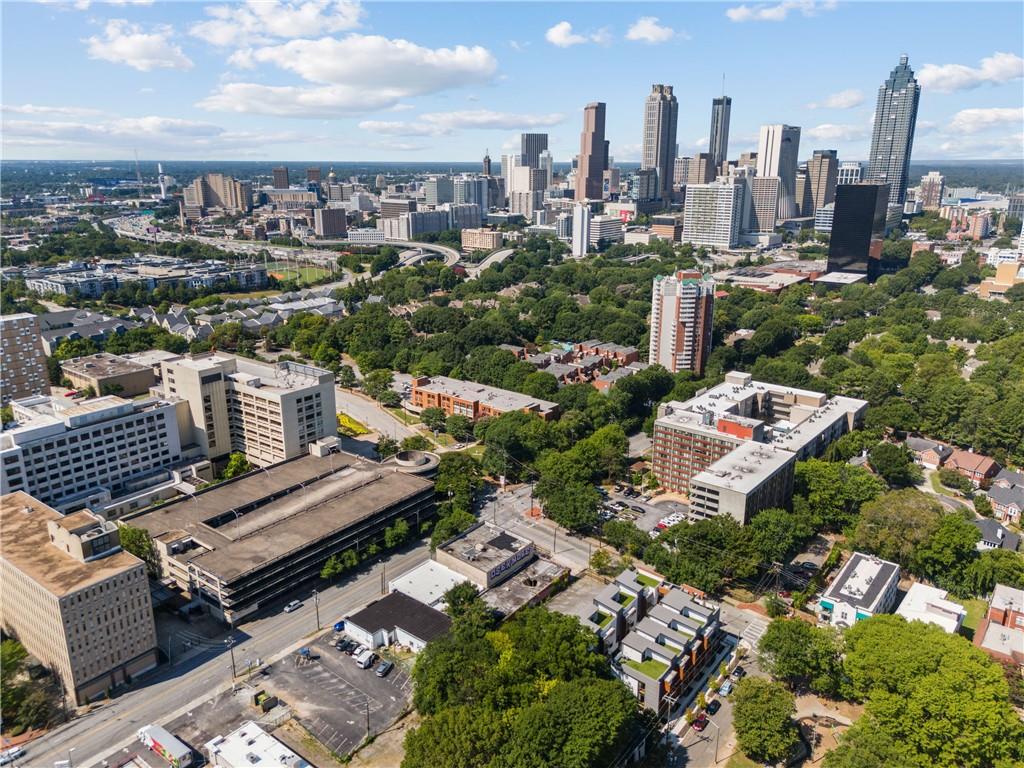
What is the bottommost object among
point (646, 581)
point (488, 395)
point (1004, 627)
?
point (1004, 627)

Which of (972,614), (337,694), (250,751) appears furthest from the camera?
(972,614)

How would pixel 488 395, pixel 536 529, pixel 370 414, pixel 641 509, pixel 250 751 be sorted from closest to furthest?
pixel 250 751, pixel 536 529, pixel 641 509, pixel 488 395, pixel 370 414

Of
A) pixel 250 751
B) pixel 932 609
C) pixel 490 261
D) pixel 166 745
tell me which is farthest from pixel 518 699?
pixel 490 261

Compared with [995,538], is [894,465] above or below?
above

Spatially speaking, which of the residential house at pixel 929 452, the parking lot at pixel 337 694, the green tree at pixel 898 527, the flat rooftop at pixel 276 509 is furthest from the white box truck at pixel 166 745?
the residential house at pixel 929 452

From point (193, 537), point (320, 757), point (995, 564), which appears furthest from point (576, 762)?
point (995, 564)

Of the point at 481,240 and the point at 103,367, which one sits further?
the point at 481,240

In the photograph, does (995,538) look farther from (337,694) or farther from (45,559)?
(45,559)

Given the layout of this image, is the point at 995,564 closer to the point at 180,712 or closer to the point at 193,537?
the point at 180,712
